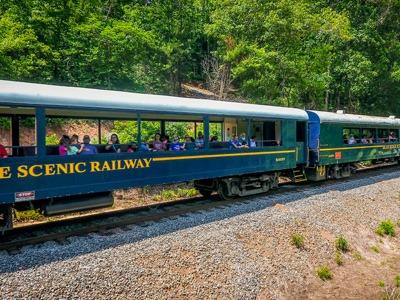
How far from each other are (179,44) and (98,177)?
→ 25847mm

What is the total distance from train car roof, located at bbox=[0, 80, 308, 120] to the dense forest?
10826 mm

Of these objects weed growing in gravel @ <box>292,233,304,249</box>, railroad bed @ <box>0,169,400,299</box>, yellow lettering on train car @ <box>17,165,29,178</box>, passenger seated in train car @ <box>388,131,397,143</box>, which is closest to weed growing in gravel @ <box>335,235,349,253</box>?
railroad bed @ <box>0,169,400,299</box>

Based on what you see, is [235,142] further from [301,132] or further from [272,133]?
[301,132]

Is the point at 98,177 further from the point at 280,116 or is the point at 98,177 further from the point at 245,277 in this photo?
the point at 280,116

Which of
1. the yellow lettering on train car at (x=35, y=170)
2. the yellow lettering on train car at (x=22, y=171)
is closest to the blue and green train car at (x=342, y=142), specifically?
the yellow lettering on train car at (x=35, y=170)

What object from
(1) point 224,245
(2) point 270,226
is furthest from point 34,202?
(2) point 270,226

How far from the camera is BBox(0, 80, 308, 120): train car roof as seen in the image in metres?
8.44

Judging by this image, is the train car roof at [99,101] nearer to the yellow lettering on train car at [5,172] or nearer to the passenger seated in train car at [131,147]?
the passenger seated in train car at [131,147]

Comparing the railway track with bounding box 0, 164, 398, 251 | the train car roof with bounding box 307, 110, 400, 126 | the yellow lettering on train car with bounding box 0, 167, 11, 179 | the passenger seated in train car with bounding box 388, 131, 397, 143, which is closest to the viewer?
the yellow lettering on train car with bounding box 0, 167, 11, 179

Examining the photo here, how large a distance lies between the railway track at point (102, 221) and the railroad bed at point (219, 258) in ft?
1.24

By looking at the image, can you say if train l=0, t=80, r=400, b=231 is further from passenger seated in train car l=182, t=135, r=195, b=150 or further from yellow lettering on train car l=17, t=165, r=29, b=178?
passenger seated in train car l=182, t=135, r=195, b=150

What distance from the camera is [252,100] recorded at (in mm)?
26844

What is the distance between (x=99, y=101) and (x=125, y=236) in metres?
3.36

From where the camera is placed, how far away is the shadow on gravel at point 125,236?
25.2 feet
